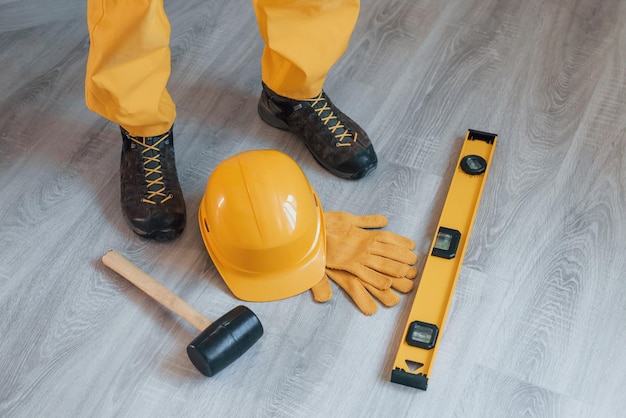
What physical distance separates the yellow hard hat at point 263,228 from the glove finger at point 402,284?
0.16m

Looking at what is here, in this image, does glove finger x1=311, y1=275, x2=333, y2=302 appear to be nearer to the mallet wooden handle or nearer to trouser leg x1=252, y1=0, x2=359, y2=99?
the mallet wooden handle

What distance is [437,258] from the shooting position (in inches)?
73.0

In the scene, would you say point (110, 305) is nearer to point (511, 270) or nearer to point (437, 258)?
point (437, 258)

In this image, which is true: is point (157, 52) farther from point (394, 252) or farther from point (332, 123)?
point (394, 252)

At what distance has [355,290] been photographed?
1.80 m

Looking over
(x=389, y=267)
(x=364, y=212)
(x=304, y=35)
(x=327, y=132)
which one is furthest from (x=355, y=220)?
(x=304, y=35)

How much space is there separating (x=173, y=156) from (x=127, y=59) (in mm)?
328

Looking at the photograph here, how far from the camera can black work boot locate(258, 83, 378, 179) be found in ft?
6.70

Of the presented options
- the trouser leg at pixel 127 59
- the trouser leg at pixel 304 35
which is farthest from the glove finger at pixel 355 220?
the trouser leg at pixel 127 59

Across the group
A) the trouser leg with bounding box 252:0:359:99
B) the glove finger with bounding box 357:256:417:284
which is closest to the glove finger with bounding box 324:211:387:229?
the glove finger with bounding box 357:256:417:284

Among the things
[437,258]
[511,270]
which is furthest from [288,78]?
[511,270]

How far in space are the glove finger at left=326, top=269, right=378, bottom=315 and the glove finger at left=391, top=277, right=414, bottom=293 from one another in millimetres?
60

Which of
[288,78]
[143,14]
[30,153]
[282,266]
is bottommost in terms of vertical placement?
[30,153]

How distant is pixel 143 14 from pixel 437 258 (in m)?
0.83
